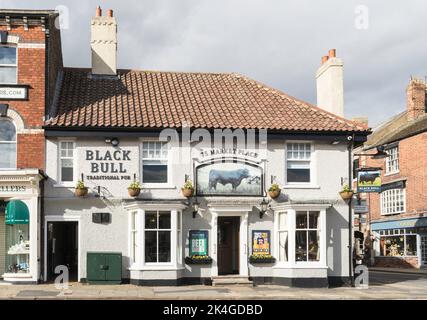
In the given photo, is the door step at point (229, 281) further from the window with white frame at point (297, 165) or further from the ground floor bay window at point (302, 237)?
the window with white frame at point (297, 165)

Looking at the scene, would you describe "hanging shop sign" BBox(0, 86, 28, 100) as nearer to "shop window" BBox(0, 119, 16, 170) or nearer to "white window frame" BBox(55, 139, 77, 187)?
"shop window" BBox(0, 119, 16, 170)

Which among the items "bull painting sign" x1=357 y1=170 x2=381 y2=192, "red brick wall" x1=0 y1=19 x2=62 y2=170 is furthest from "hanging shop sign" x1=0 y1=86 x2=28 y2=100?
"bull painting sign" x1=357 y1=170 x2=381 y2=192

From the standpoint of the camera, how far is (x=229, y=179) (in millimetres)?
22422

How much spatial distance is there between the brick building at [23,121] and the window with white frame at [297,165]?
8760 mm

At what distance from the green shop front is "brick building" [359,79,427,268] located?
2084 cm

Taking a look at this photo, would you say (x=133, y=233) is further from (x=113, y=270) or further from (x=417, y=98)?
(x=417, y=98)

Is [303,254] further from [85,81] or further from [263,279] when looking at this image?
[85,81]

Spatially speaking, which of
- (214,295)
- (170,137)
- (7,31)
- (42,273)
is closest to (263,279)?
(214,295)

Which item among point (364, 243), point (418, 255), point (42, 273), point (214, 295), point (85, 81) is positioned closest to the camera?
point (214, 295)

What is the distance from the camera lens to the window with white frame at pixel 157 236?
21.3 m

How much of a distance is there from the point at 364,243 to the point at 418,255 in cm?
649

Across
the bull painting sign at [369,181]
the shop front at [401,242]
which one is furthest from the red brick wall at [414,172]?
the bull painting sign at [369,181]

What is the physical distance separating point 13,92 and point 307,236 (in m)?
11.4

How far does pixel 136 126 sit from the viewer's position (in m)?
21.7
